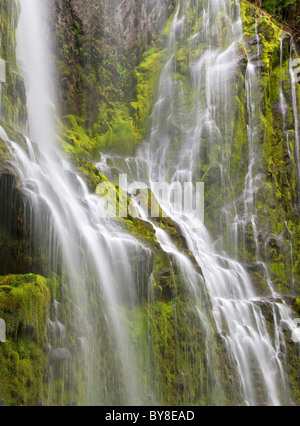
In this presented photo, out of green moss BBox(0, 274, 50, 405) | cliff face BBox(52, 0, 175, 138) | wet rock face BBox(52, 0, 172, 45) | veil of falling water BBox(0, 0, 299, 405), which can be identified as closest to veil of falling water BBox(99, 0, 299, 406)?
veil of falling water BBox(0, 0, 299, 405)

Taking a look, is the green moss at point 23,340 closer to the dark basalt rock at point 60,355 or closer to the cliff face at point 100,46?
the dark basalt rock at point 60,355

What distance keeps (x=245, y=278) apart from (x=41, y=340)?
9004 mm

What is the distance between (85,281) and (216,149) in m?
10.5

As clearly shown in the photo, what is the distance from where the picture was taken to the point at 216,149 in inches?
601

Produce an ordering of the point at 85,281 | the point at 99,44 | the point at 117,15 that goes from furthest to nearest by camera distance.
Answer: the point at 117,15 < the point at 99,44 < the point at 85,281

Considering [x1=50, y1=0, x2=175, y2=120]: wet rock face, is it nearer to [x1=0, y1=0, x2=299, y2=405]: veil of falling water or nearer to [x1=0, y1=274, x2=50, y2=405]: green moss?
[x1=0, y1=0, x2=299, y2=405]: veil of falling water

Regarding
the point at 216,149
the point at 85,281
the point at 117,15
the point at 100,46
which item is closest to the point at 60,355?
the point at 85,281

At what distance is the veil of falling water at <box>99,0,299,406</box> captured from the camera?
10312 mm

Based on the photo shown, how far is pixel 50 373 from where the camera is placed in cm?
525

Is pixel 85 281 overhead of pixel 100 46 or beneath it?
beneath

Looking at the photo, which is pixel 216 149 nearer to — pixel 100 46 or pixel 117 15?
pixel 100 46

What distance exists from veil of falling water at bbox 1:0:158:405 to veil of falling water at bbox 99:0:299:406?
2.79 meters

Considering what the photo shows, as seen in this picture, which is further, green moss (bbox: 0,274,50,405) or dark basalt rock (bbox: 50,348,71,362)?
dark basalt rock (bbox: 50,348,71,362)

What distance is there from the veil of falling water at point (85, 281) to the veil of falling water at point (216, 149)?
2787mm
